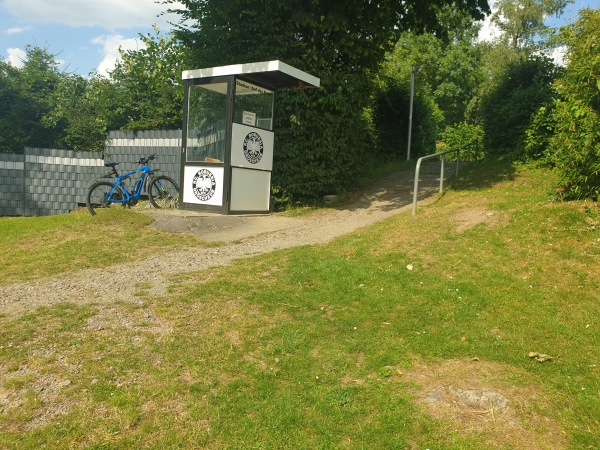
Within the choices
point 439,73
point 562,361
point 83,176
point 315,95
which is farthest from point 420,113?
point 439,73

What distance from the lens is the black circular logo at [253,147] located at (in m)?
11.6

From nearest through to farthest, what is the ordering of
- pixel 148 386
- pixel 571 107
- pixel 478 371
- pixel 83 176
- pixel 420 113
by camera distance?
pixel 148 386 → pixel 478 371 → pixel 571 107 → pixel 83 176 → pixel 420 113

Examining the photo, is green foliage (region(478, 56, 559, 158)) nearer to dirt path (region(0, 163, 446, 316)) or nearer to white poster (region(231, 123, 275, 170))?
dirt path (region(0, 163, 446, 316))

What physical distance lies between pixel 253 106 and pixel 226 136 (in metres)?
1.11

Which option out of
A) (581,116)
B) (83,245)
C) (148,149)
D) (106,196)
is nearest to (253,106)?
(106,196)

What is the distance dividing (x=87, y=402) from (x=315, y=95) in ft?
32.9

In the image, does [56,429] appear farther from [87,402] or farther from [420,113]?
[420,113]

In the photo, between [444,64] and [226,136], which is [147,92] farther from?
[444,64]

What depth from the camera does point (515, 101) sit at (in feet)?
44.9

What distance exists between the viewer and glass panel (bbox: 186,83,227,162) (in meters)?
11.4

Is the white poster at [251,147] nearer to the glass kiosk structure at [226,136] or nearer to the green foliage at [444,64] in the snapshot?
the glass kiosk structure at [226,136]

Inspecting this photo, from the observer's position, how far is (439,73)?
4216cm

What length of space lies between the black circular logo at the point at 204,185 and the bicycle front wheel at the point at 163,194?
1.25 m

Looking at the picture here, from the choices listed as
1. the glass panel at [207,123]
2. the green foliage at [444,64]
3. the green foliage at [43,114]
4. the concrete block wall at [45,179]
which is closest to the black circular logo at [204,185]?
the glass panel at [207,123]
